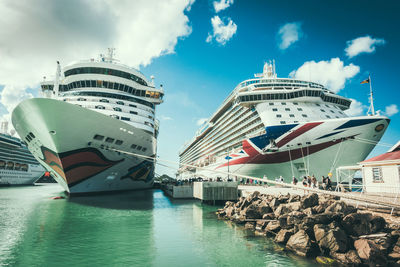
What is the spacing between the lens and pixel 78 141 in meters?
17.0

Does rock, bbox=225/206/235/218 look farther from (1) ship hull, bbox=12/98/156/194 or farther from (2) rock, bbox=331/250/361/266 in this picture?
(2) rock, bbox=331/250/361/266

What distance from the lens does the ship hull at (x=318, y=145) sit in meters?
20.6

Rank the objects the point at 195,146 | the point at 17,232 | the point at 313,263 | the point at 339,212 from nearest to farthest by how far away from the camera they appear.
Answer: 1. the point at 313,263
2. the point at 339,212
3. the point at 17,232
4. the point at 195,146

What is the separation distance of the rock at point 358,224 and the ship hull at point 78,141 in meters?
13.1

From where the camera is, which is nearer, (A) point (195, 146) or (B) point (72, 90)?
(B) point (72, 90)

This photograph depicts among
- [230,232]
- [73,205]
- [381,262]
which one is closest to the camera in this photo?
[381,262]

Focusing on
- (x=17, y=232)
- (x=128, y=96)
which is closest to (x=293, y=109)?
(x=128, y=96)

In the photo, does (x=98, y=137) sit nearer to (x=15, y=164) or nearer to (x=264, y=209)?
(x=264, y=209)

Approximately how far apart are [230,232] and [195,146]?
4939 centimetres

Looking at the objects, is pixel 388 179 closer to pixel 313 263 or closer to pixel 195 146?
pixel 313 263

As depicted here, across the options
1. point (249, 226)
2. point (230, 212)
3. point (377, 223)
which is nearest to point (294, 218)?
point (377, 223)

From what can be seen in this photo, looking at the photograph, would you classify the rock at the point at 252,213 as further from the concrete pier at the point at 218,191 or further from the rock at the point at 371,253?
the concrete pier at the point at 218,191

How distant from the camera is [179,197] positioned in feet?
91.1

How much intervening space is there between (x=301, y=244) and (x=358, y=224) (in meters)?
2.35
